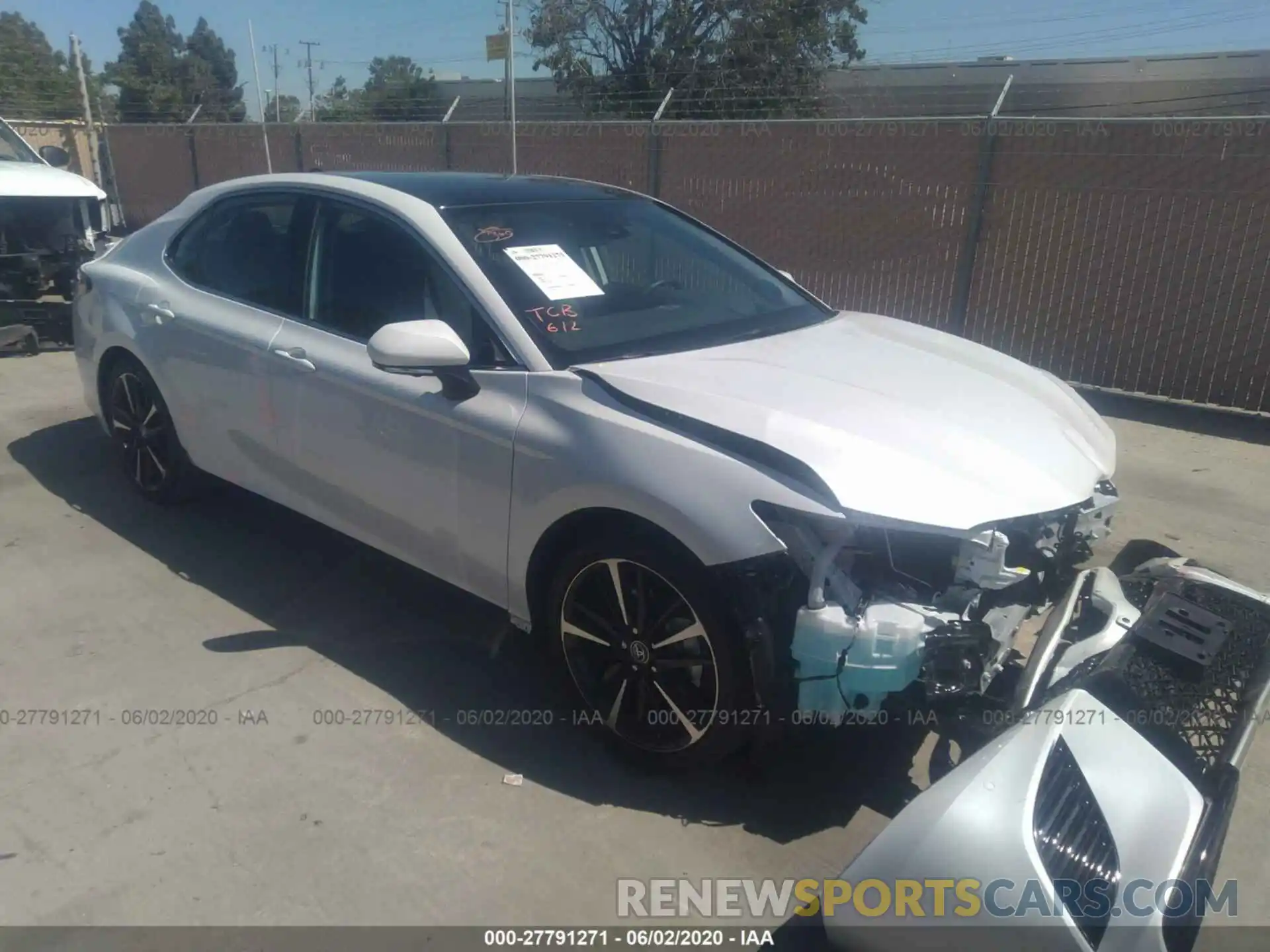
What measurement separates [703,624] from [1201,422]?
6.17m

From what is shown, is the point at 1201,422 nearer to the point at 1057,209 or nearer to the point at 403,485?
the point at 1057,209

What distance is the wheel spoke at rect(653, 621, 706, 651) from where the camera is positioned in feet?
8.87

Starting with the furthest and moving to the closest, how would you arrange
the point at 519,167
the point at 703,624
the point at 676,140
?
the point at 519,167 < the point at 676,140 < the point at 703,624

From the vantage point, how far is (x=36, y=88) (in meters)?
31.4

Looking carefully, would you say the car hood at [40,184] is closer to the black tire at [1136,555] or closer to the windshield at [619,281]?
the windshield at [619,281]

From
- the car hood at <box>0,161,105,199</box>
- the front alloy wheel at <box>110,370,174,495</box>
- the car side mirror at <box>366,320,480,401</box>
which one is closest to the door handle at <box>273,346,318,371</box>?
the car side mirror at <box>366,320,480,401</box>

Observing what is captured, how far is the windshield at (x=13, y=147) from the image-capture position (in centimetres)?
904

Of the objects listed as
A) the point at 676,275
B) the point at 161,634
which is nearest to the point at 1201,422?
the point at 676,275

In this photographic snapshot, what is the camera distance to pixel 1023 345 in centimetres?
832

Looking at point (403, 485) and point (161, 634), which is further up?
point (403, 485)

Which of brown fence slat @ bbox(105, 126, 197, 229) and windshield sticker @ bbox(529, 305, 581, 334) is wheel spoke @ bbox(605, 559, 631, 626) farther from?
brown fence slat @ bbox(105, 126, 197, 229)

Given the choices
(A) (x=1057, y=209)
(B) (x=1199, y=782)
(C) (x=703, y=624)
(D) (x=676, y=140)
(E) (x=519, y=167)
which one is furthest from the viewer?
(E) (x=519, y=167)

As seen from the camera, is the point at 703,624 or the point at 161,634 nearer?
the point at 703,624

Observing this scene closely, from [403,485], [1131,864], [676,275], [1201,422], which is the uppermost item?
[676,275]
